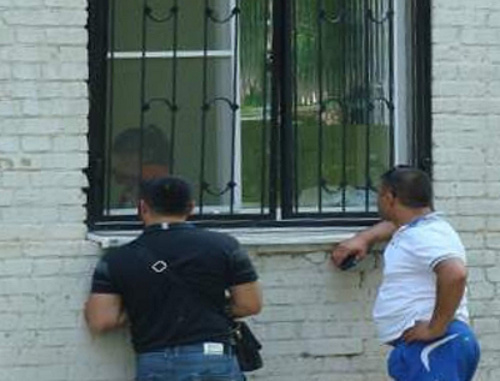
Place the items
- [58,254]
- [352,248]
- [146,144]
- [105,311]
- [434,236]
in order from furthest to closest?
[146,144]
[352,248]
[58,254]
[105,311]
[434,236]

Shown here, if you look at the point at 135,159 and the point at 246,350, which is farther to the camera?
the point at 135,159

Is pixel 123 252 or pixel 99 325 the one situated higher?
pixel 123 252

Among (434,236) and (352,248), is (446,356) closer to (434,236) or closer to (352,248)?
(434,236)

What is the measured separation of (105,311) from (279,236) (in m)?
1.00

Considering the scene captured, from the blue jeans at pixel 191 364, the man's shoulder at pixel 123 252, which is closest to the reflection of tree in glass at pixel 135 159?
the man's shoulder at pixel 123 252

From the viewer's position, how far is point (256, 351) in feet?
18.5

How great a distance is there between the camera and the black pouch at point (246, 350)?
5.57m

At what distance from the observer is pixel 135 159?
6176 millimetres

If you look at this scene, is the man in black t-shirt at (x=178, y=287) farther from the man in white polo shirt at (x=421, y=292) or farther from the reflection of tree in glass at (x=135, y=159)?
the reflection of tree in glass at (x=135, y=159)

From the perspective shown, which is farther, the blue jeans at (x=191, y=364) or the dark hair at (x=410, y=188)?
the dark hair at (x=410, y=188)

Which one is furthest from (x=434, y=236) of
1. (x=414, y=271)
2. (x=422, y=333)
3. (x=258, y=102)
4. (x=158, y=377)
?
(x=258, y=102)

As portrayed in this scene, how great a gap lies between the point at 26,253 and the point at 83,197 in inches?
14.1

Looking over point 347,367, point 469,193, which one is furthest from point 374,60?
point 347,367

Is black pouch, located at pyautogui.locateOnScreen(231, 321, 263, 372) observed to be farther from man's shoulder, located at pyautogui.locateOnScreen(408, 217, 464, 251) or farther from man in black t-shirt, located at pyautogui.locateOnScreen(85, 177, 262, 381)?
man's shoulder, located at pyautogui.locateOnScreen(408, 217, 464, 251)
